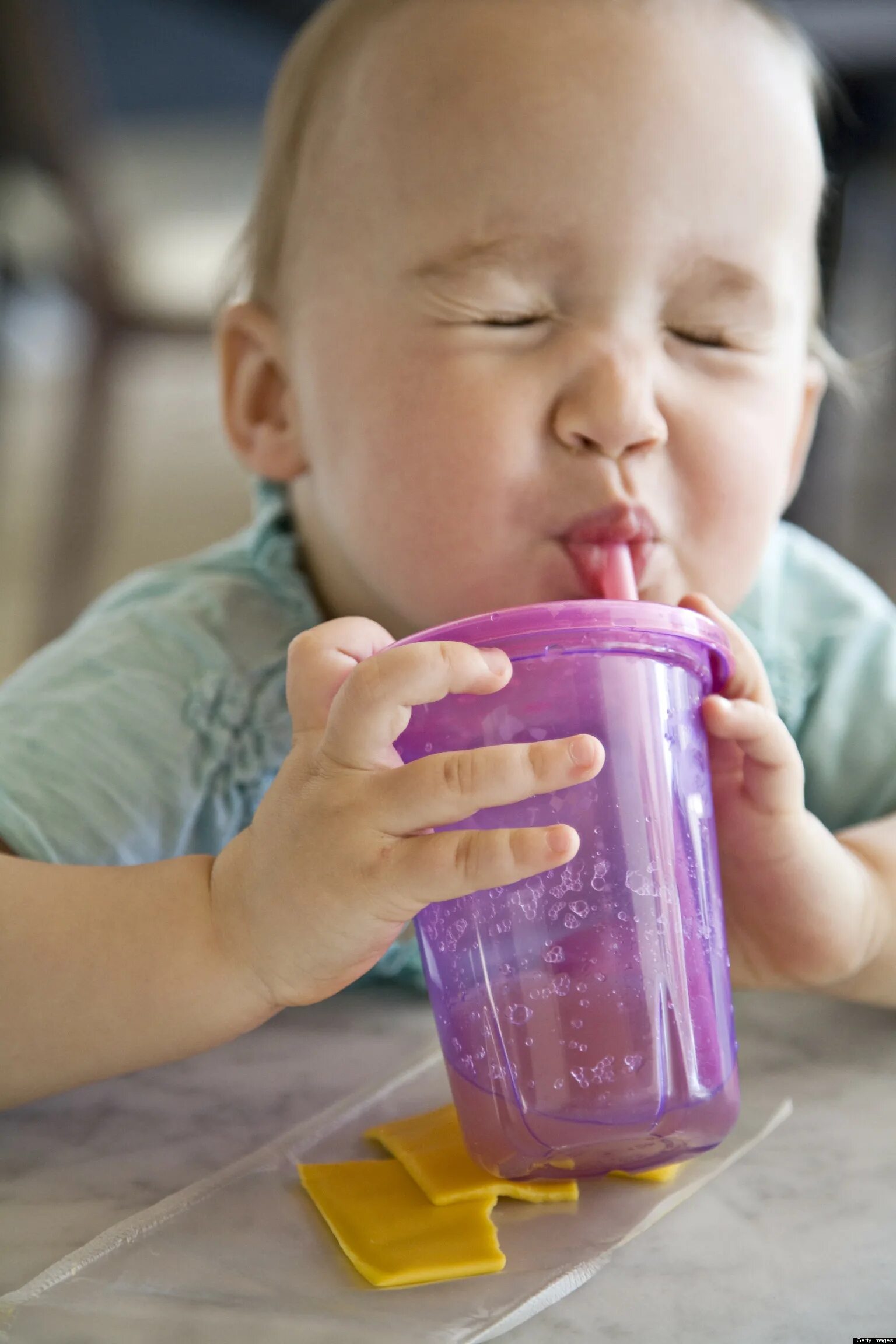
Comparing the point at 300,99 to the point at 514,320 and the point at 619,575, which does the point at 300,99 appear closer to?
the point at 514,320

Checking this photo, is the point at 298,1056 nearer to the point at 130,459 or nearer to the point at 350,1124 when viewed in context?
the point at 350,1124

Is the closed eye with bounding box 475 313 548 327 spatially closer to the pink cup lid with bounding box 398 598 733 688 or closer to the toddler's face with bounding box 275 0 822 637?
the toddler's face with bounding box 275 0 822 637

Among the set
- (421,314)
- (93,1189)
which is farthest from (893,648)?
(93,1189)

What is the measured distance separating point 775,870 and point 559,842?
0.26 meters

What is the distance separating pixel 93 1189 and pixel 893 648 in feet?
2.46

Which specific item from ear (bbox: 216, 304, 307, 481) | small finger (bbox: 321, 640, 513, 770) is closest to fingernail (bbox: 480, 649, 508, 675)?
small finger (bbox: 321, 640, 513, 770)

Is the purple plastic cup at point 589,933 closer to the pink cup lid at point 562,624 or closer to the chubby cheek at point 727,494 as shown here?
the pink cup lid at point 562,624

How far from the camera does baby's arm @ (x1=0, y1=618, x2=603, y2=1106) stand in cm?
56

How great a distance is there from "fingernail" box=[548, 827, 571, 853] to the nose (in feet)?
1.03

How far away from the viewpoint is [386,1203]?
612 mm

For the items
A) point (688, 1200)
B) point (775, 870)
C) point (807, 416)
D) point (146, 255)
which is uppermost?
point (146, 255)

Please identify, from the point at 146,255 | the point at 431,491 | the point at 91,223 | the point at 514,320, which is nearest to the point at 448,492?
the point at 431,491

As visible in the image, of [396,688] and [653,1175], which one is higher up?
[396,688]

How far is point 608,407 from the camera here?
77 centimetres
